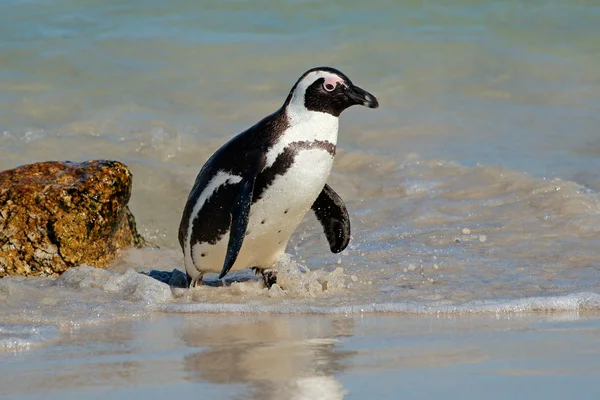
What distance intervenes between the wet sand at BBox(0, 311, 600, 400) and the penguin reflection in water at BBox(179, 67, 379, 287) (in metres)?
0.74

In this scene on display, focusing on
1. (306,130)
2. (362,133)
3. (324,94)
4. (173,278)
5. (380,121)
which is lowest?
(173,278)

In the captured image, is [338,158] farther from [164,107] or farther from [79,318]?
[79,318]

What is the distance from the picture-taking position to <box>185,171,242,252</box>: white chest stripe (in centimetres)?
495

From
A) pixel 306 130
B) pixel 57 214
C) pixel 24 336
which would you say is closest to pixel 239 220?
pixel 306 130

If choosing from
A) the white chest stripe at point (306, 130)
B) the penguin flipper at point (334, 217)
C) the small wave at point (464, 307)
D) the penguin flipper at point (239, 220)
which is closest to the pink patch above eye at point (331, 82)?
the white chest stripe at point (306, 130)

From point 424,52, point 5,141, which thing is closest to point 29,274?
point 5,141

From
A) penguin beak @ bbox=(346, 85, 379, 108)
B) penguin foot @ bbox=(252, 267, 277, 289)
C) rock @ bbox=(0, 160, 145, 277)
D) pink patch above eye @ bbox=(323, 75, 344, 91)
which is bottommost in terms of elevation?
penguin foot @ bbox=(252, 267, 277, 289)

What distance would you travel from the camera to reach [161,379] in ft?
10.3

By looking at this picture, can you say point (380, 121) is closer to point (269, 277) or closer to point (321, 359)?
point (269, 277)

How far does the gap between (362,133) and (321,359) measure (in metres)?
6.39

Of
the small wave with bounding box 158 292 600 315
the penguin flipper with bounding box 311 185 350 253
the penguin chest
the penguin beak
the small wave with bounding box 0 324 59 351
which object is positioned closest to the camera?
the small wave with bounding box 0 324 59 351

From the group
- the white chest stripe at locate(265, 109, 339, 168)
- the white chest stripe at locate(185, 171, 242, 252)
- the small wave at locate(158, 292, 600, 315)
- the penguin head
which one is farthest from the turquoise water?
the penguin head

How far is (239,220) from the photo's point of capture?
477 cm

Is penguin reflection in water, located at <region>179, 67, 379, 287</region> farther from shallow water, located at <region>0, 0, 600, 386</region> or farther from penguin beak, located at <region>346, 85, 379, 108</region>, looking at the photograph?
shallow water, located at <region>0, 0, 600, 386</region>
